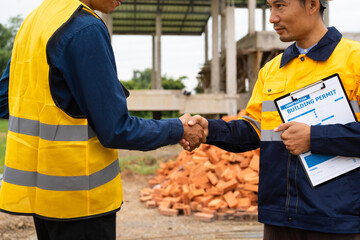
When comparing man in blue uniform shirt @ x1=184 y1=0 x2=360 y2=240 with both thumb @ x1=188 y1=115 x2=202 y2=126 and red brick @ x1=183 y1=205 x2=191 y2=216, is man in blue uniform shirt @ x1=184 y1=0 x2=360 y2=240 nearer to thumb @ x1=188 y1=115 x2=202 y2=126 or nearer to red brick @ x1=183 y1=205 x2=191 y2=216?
thumb @ x1=188 y1=115 x2=202 y2=126

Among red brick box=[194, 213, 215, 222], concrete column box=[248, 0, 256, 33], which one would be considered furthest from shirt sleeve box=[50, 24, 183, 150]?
concrete column box=[248, 0, 256, 33]

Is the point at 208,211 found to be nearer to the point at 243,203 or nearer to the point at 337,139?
the point at 243,203

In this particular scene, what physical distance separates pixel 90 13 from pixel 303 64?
124cm

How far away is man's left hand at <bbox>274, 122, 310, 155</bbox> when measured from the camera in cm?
204

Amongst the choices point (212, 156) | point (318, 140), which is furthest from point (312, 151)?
point (212, 156)

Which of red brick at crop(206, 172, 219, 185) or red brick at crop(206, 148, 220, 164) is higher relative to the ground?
red brick at crop(206, 148, 220, 164)

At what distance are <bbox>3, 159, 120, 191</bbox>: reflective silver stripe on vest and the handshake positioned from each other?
2.50 feet

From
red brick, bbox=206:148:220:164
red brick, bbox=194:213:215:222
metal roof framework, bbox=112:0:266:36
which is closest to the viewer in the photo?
red brick, bbox=194:213:215:222

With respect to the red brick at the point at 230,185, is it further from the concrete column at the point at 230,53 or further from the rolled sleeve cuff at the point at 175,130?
the concrete column at the point at 230,53

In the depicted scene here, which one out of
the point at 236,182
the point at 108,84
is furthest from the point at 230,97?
the point at 108,84

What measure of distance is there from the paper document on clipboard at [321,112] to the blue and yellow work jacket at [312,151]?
39 millimetres

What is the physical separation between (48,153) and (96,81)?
0.43m

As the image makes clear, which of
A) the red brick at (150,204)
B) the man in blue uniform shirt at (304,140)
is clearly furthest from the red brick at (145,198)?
the man in blue uniform shirt at (304,140)

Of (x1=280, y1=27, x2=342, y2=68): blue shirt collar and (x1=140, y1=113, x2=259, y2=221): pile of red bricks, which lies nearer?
(x1=280, y1=27, x2=342, y2=68): blue shirt collar
